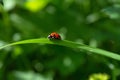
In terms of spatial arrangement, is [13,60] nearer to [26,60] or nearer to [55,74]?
[26,60]

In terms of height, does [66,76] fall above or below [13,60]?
below

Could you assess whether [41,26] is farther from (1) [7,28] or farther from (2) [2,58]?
(2) [2,58]

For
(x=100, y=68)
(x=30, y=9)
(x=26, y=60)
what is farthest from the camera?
(x=30, y=9)

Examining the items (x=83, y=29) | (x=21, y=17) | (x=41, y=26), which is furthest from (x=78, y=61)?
(x=21, y=17)

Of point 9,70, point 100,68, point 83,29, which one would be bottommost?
point 100,68

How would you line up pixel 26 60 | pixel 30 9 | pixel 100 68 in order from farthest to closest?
pixel 30 9, pixel 26 60, pixel 100 68

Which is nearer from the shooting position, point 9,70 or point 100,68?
point 100,68

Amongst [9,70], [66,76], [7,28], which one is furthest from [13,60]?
[66,76]
